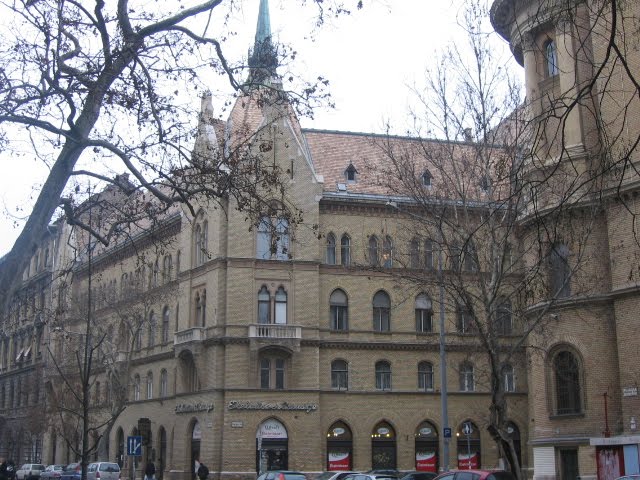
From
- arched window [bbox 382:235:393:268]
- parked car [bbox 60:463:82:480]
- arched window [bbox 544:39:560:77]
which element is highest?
arched window [bbox 544:39:560:77]

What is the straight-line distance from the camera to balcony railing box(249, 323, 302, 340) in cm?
4878

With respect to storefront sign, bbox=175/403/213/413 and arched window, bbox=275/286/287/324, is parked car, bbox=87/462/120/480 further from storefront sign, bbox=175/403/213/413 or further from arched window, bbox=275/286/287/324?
arched window, bbox=275/286/287/324

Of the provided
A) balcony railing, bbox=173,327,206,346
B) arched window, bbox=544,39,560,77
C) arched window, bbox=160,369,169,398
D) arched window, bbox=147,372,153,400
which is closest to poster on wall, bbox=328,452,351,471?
balcony railing, bbox=173,327,206,346

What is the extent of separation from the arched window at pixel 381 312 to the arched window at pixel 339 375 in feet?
9.16

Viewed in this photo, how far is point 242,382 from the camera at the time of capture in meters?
48.7

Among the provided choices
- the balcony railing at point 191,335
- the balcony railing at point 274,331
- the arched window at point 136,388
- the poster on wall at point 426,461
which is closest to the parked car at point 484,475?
the balcony railing at point 274,331

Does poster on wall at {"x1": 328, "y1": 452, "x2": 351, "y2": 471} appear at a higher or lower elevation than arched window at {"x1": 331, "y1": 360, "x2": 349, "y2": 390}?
lower

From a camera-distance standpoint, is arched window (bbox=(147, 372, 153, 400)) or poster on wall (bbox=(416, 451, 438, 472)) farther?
arched window (bbox=(147, 372, 153, 400))

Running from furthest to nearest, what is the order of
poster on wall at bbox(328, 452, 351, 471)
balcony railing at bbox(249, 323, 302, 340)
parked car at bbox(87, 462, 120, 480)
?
poster on wall at bbox(328, 452, 351, 471) → balcony railing at bbox(249, 323, 302, 340) → parked car at bbox(87, 462, 120, 480)

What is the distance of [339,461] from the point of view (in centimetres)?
4969

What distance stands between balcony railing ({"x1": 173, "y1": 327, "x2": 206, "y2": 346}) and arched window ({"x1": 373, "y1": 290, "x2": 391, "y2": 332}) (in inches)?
384

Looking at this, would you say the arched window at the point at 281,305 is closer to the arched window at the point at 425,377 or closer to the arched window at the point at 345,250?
the arched window at the point at 345,250

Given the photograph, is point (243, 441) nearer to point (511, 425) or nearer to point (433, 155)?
point (511, 425)

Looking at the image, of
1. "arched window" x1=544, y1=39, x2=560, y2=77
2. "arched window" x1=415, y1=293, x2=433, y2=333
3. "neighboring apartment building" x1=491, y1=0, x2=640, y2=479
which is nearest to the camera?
"neighboring apartment building" x1=491, y1=0, x2=640, y2=479
